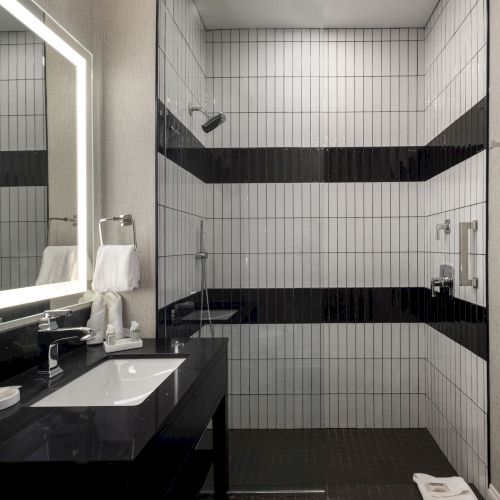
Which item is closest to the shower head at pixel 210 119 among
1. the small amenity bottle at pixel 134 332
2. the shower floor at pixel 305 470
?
the small amenity bottle at pixel 134 332

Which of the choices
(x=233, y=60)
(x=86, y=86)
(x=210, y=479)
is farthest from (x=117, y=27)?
(x=210, y=479)

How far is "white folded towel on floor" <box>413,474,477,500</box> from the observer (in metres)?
2.20

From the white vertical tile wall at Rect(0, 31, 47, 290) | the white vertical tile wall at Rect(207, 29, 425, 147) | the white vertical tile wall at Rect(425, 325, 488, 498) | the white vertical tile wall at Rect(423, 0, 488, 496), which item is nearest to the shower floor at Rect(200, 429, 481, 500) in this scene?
the white vertical tile wall at Rect(425, 325, 488, 498)

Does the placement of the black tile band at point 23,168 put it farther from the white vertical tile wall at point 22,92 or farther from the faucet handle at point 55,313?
the faucet handle at point 55,313

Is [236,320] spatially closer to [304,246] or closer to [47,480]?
[304,246]

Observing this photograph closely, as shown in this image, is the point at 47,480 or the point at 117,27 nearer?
the point at 47,480

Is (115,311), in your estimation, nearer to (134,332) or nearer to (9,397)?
(134,332)

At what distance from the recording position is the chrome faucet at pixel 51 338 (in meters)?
1.49

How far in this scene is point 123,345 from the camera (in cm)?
183

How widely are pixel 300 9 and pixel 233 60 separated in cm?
42

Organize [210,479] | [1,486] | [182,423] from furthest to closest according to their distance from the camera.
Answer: [210,479]
[182,423]
[1,486]

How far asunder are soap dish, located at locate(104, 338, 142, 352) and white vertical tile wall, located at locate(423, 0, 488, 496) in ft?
5.27

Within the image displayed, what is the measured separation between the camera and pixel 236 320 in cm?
233

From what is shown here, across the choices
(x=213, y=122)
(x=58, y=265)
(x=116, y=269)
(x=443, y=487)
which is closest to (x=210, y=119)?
(x=213, y=122)
